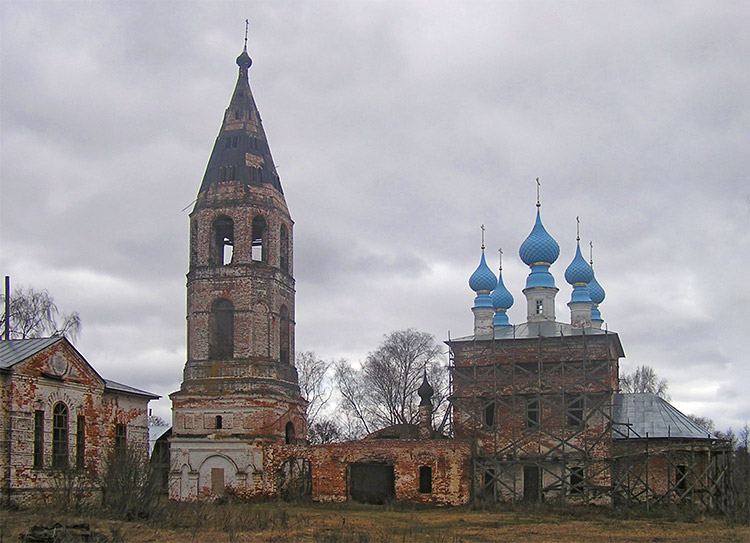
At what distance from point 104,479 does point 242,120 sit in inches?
496

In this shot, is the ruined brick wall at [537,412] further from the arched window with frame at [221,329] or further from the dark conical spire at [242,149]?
the dark conical spire at [242,149]

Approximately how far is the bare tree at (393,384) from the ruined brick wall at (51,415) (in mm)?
17140

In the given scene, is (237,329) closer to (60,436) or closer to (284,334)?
(284,334)

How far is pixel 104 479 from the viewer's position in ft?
57.6

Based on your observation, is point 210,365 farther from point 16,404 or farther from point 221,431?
point 16,404

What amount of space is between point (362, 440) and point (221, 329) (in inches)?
199

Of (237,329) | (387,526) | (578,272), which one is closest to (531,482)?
(578,272)

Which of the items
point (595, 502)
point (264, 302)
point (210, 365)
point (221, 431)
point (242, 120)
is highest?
point (242, 120)

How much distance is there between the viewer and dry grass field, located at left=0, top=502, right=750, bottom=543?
1514 cm

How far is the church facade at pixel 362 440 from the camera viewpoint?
24188mm

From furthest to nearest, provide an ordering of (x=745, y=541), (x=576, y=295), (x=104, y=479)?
(x=576, y=295)
(x=104, y=479)
(x=745, y=541)

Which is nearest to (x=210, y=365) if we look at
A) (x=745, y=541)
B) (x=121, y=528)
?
(x=121, y=528)

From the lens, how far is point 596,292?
33281 millimetres

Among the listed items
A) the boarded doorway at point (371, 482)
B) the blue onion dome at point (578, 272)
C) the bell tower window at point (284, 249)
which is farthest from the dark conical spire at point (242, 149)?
→ the blue onion dome at point (578, 272)
